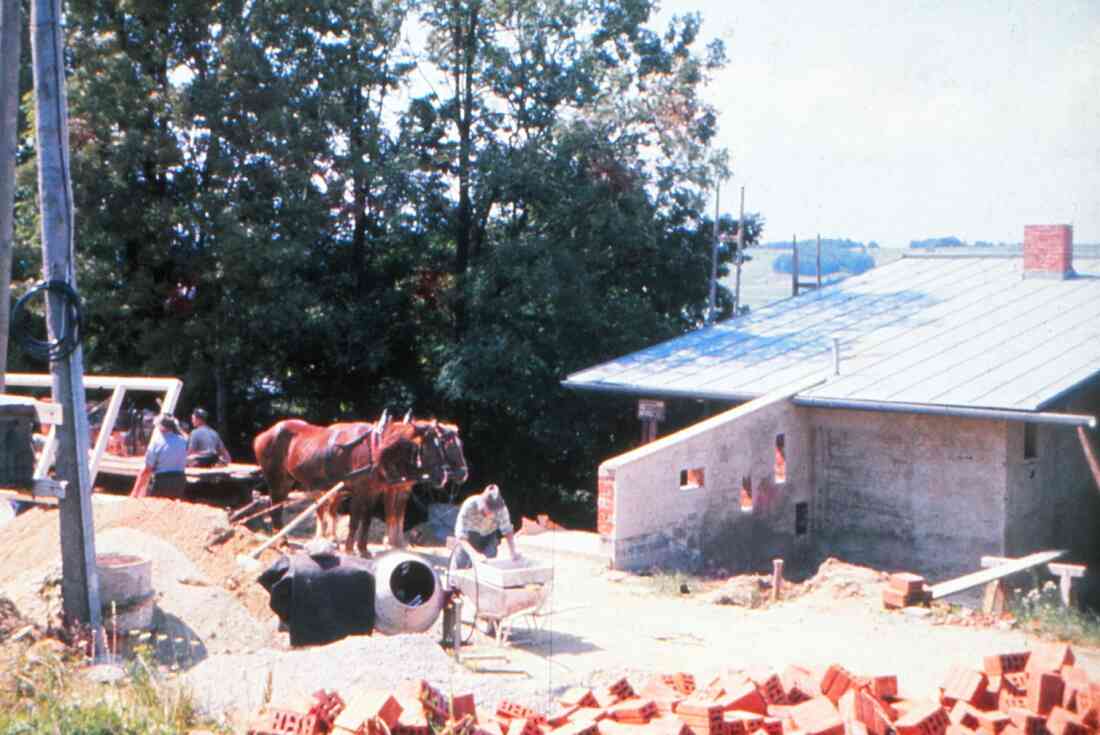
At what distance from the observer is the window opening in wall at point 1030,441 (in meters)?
17.0

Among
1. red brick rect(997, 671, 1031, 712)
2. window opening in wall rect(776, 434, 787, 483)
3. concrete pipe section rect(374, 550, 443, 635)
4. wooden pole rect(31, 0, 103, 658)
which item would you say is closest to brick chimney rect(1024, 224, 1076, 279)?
window opening in wall rect(776, 434, 787, 483)

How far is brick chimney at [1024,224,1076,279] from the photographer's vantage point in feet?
69.0

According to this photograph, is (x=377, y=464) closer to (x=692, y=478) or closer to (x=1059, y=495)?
(x=692, y=478)

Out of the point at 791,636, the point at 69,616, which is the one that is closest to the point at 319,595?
the point at 69,616

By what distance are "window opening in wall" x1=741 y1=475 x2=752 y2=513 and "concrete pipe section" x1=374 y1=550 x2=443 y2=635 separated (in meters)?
7.85

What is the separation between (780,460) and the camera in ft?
59.3

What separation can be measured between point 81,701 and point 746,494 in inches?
493

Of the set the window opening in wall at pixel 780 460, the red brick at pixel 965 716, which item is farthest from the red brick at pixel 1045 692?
the window opening in wall at pixel 780 460

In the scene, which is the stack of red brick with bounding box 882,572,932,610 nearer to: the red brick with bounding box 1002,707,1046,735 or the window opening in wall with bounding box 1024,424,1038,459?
the window opening in wall with bounding box 1024,424,1038,459

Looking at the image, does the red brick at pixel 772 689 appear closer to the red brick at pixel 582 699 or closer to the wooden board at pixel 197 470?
the red brick at pixel 582 699

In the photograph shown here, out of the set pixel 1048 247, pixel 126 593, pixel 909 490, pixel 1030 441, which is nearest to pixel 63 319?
pixel 126 593

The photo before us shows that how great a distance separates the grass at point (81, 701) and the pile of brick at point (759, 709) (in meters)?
0.60

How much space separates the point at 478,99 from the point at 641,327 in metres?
6.77

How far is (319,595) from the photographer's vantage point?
1034cm
